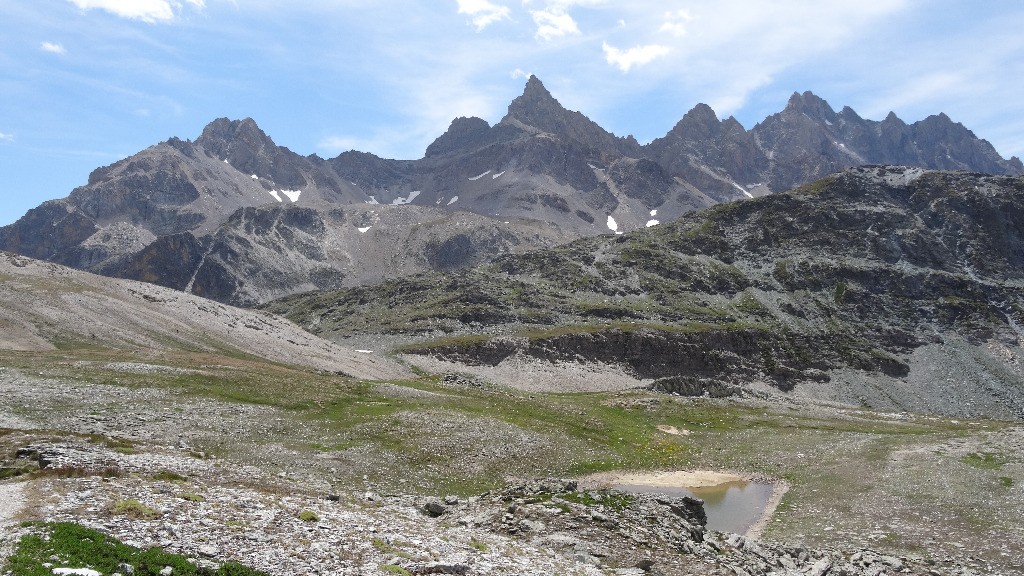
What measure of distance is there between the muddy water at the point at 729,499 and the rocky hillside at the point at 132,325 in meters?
61.2

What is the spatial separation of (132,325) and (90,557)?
87174 millimetres

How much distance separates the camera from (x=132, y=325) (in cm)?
9438

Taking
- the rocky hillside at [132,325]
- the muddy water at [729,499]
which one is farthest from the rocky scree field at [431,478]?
the rocky hillside at [132,325]

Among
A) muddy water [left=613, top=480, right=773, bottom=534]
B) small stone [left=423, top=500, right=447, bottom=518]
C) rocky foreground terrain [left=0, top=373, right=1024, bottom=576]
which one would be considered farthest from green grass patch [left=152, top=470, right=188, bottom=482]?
muddy water [left=613, top=480, right=773, bottom=534]

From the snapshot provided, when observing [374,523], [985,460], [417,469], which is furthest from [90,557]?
[985,460]

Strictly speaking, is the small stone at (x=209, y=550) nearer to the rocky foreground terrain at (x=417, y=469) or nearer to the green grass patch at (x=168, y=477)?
the rocky foreground terrain at (x=417, y=469)

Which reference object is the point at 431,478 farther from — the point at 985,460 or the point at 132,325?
the point at 132,325

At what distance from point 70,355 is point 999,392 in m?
176

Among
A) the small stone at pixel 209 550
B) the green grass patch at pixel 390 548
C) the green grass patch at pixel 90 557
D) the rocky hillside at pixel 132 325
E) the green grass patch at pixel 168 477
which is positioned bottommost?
the green grass patch at pixel 390 548

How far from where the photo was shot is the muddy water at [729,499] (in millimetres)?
44656

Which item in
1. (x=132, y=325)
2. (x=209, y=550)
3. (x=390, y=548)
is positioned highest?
(x=132, y=325)

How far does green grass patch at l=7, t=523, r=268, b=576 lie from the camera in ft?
58.5

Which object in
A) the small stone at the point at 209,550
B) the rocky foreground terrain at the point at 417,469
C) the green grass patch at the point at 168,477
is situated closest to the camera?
the small stone at the point at 209,550

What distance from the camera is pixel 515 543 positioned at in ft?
92.1
